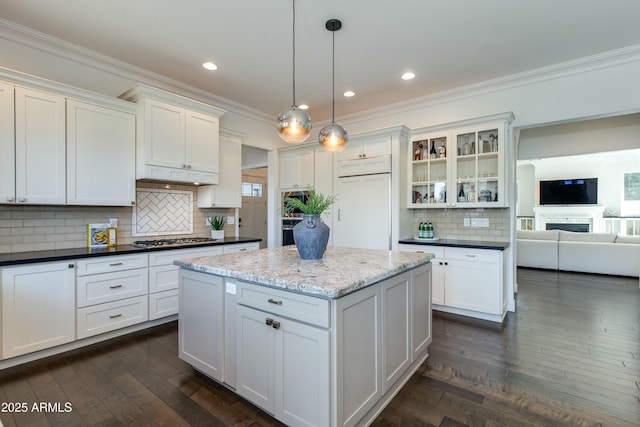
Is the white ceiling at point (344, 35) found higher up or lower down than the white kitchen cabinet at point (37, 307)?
higher up

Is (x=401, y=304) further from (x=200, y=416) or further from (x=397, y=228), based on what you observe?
(x=397, y=228)

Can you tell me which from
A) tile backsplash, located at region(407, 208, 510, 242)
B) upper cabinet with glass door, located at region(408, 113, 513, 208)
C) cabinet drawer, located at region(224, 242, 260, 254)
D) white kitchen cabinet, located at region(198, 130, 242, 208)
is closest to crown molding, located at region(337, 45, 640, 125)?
upper cabinet with glass door, located at region(408, 113, 513, 208)

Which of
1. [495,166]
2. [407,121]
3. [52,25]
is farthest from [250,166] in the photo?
[495,166]

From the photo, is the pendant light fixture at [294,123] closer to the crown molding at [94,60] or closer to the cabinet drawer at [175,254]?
the cabinet drawer at [175,254]

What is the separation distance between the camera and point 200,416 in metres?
1.83

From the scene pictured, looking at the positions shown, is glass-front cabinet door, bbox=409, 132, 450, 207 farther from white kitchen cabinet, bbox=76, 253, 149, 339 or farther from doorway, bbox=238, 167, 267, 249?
doorway, bbox=238, 167, 267, 249

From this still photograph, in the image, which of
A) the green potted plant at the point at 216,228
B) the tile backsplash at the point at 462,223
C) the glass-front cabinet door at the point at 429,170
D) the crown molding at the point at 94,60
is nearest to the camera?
the crown molding at the point at 94,60

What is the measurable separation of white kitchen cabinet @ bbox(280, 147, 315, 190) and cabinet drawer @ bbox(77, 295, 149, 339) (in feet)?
9.13

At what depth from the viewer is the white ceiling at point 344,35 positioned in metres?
2.40

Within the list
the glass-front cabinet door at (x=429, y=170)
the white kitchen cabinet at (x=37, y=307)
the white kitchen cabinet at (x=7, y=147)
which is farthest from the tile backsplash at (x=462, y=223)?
the white kitchen cabinet at (x=7, y=147)

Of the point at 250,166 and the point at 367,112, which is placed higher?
the point at 367,112

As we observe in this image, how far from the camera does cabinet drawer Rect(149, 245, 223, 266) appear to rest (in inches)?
126

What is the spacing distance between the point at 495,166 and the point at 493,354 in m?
2.28

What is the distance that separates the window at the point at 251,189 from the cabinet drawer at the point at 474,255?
5.34 m
